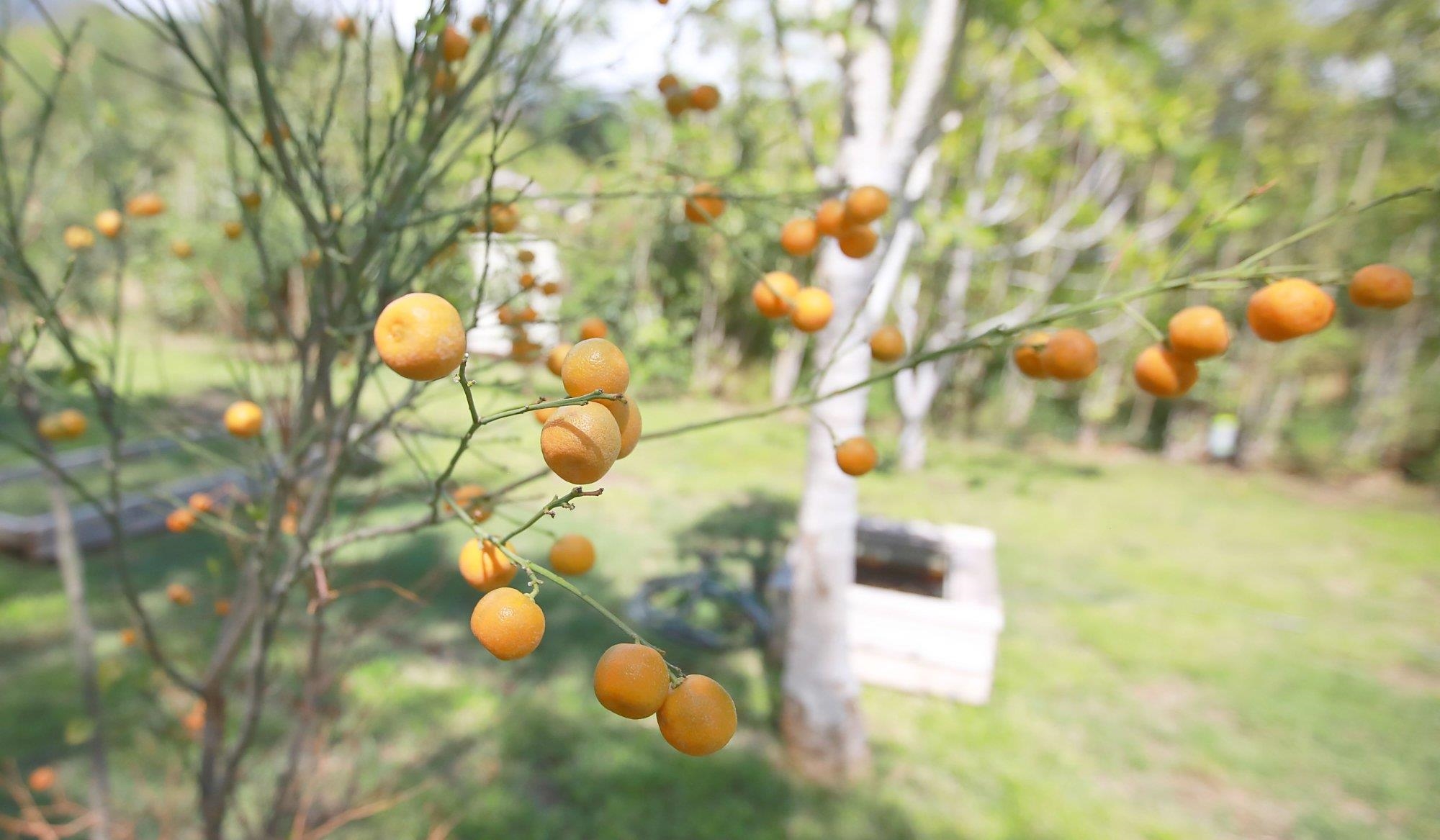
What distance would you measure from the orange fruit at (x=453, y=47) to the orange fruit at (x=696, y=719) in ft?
3.28

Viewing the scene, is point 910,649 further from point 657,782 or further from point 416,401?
point 416,401

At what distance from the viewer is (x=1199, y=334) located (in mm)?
750

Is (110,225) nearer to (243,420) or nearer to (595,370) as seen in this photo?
(243,420)

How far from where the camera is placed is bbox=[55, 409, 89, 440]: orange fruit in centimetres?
139

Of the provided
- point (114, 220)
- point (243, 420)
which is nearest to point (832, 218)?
point (243, 420)

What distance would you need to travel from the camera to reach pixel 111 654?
328 cm

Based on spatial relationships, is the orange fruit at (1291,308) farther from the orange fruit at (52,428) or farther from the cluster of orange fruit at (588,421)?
the orange fruit at (52,428)

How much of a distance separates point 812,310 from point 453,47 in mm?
709

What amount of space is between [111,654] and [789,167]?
6.99 metres

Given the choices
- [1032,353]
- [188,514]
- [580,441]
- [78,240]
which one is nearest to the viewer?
[580,441]

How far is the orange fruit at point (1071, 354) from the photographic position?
80 cm

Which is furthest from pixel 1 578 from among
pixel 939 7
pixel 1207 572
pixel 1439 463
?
pixel 1439 463

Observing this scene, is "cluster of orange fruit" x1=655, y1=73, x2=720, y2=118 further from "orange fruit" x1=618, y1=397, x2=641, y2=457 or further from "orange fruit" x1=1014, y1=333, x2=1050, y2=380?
"orange fruit" x1=618, y1=397, x2=641, y2=457

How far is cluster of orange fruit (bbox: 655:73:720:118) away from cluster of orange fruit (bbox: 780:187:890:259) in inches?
13.4
